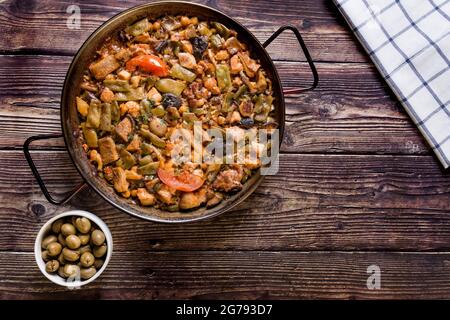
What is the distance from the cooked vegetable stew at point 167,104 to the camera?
2.63 m

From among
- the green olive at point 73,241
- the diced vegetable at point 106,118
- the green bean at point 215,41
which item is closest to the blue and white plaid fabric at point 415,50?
the green bean at point 215,41

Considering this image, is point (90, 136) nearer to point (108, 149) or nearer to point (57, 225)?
point (108, 149)

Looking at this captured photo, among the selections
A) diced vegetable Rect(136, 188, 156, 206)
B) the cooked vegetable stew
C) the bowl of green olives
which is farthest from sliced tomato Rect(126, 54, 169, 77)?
the bowl of green olives

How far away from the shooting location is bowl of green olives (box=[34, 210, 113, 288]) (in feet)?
8.64

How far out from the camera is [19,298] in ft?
9.23

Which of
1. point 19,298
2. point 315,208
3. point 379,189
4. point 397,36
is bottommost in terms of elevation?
point 19,298

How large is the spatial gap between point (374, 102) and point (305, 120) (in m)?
0.42

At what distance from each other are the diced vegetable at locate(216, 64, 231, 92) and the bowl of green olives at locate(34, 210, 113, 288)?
2.96 ft

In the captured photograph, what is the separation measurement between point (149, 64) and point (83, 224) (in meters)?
0.84

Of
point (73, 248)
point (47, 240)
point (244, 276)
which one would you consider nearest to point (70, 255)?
point (73, 248)

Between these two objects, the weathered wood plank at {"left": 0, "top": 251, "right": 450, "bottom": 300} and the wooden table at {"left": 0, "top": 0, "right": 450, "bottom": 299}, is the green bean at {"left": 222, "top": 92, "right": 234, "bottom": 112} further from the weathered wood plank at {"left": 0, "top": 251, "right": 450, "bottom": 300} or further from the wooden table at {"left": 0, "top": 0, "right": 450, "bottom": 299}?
the weathered wood plank at {"left": 0, "top": 251, "right": 450, "bottom": 300}
